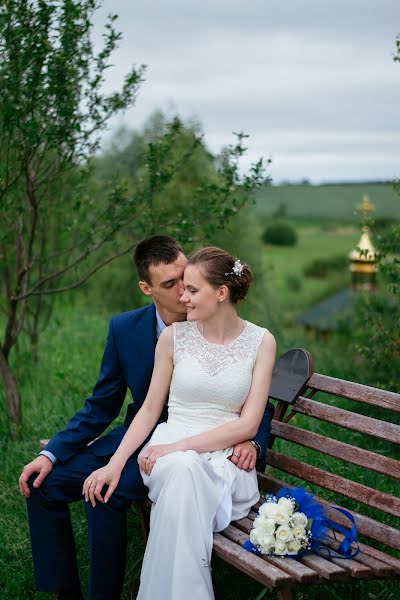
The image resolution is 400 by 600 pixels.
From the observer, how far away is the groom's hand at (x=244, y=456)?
3501 millimetres

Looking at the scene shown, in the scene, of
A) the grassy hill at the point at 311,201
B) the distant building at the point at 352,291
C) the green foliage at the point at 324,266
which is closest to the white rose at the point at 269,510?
the distant building at the point at 352,291

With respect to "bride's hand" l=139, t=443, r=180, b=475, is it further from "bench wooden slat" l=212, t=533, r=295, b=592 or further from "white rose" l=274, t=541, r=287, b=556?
"white rose" l=274, t=541, r=287, b=556

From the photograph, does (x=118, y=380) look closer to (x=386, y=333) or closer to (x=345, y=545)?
(x=345, y=545)

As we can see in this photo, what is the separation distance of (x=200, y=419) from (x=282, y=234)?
15861 mm

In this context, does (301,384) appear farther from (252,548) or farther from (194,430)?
(252,548)

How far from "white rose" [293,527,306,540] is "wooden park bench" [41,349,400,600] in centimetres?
8

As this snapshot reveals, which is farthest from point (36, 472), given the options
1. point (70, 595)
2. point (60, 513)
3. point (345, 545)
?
point (345, 545)

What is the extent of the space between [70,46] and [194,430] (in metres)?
2.99

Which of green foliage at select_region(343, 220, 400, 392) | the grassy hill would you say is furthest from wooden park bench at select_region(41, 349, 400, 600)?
the grassy hill

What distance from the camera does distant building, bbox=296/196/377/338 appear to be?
6.02 meters

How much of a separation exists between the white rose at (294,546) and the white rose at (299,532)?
17 millimetres

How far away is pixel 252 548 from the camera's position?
3.07 meters

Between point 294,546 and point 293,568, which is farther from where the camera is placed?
point 294,546

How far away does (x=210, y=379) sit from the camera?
11.9 ft
